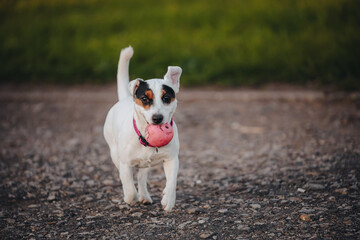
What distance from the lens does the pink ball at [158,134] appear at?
4.23 metres

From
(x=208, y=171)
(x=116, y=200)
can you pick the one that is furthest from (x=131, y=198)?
(x=208, y=171)

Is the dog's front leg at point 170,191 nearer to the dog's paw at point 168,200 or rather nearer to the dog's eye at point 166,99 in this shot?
the dog's paw at point 168,200

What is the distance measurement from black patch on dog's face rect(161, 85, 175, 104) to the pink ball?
223 mm

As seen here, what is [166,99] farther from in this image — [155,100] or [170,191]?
[170,191]

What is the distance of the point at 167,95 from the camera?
427 centimetres

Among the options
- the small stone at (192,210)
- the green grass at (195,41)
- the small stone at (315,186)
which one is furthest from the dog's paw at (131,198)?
the green grass at (195,41)

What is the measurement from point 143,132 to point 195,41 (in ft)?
29.2

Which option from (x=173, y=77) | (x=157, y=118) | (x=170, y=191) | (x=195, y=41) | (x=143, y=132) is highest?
(x=195, y=41)

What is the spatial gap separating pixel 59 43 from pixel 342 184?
1043 centimetres

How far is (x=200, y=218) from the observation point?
4531 mm

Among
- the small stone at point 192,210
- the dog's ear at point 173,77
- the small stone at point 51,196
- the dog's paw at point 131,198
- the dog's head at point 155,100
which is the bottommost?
the small stone at point 192,210

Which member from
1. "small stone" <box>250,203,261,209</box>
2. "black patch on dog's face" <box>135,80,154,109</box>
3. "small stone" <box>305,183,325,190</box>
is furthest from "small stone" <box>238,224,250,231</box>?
"black patch on dog's face" <box>135,80,154,109</box>

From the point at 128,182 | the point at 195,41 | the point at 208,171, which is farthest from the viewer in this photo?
the point at 195,41

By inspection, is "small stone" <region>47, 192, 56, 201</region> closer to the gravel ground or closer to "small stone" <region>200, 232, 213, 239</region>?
the gravel ground
